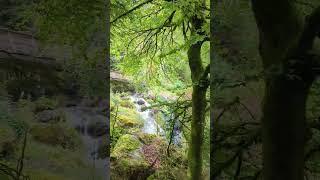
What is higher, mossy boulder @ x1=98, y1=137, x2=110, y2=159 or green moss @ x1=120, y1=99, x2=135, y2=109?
green moss @ x1=120, y1=99, x2=135, y2=109

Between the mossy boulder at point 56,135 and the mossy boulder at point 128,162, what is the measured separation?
246cm

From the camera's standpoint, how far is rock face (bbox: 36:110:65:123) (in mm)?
2859

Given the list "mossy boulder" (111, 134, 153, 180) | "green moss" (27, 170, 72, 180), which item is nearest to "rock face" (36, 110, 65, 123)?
"green moss" (27, 170, 72, 180)

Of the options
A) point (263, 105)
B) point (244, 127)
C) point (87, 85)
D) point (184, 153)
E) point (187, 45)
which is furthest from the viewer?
point (184, 153)

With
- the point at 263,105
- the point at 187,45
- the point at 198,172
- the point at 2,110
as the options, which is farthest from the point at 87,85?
the point at 198,172

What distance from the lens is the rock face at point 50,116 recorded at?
9.38ft

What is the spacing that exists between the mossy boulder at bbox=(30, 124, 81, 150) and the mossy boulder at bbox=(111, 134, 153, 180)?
8.06ft

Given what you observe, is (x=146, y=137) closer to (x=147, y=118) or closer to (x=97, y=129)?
(x=147, y=118)

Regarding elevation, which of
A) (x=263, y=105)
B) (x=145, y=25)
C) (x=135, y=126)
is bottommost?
(x=135, y=126)

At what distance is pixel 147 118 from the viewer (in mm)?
6453

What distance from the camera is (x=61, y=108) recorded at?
2.93 m

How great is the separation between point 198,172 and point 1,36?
2.69m

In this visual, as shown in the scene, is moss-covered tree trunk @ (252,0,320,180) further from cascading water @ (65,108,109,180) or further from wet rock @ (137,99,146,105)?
wet rock @ (137,99,146,105)

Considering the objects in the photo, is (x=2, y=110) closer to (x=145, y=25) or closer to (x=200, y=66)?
(x=145, y=25)
